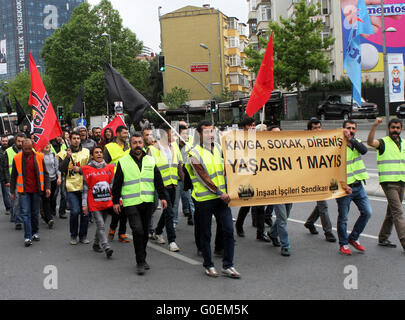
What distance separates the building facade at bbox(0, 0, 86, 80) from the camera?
519 feet

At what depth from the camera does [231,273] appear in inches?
247

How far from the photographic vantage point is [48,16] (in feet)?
512

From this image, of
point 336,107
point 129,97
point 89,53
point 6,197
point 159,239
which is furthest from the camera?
point 89,53

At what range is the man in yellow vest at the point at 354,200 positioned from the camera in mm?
7242

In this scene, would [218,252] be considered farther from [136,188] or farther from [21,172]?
[21,172]

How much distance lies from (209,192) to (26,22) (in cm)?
16946

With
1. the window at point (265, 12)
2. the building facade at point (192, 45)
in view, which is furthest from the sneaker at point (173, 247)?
the building facade at point (192, 45)

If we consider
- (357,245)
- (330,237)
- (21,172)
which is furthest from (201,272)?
(21,172)

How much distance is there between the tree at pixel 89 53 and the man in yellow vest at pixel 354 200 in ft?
166

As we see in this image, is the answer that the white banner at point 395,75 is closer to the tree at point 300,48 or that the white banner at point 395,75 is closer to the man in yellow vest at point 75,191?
the man in yellow vest at point 75,191

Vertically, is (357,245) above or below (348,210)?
below

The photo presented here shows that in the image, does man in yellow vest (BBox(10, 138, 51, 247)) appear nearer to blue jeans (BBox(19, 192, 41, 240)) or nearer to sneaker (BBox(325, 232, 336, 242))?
blue jeans (BBox(19, 192, 41, 240))
